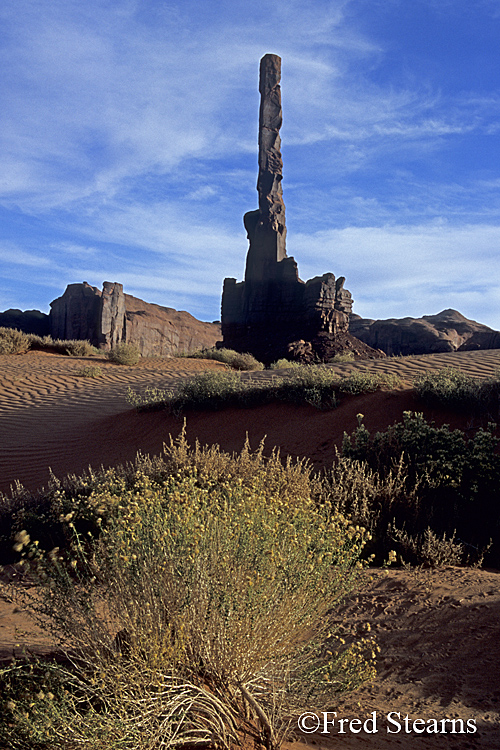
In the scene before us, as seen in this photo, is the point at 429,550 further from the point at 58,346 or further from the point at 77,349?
the point at 58,346

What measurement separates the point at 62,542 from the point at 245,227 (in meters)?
36.2

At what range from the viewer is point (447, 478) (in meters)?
5.38

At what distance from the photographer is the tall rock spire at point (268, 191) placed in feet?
122

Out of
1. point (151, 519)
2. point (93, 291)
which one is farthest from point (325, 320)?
point (151, 519)

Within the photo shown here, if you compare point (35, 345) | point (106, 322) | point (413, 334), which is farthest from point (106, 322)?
point (413, 334)

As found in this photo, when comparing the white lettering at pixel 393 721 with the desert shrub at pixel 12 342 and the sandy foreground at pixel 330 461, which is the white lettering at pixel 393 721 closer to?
the sandy foreground at pixel 330 461

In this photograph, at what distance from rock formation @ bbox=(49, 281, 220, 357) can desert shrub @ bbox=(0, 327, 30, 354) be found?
9.87 meters

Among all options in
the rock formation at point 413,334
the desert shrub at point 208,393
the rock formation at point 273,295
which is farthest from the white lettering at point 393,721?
the rock formation at point 413,334

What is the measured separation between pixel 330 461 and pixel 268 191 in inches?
1373

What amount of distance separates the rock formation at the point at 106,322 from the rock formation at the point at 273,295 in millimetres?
5133

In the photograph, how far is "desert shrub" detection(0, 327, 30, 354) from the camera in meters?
23.9

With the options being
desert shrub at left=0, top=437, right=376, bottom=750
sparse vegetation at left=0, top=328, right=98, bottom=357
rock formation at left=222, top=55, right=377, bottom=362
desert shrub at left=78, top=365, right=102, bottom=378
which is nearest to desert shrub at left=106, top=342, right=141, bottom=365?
desert shrub at left=78, top=365, right=102, bottom=378

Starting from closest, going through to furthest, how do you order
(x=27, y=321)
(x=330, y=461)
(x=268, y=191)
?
(x=330, y=461) → (x=268, y=191) → (x=27, y=321)

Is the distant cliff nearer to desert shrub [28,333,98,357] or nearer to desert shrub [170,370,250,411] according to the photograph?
desert shrub [28,333,98,357]
